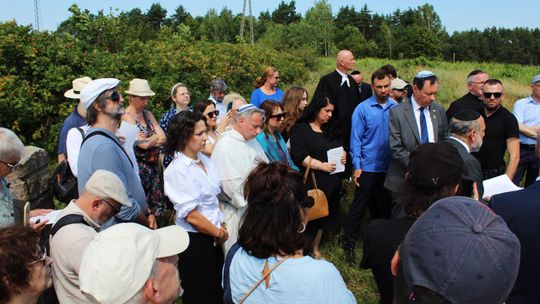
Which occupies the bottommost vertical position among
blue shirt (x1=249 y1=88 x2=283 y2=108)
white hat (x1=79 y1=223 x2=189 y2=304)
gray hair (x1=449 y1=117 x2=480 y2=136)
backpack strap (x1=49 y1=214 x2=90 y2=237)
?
backpack strap (x1=49 y1=214 x2=90 y2=237)

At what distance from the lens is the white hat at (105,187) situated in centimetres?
252

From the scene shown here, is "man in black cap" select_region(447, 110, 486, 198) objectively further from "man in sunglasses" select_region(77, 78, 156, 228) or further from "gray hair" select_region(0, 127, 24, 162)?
"gray hair" select_region(0, 127, 24, 162)

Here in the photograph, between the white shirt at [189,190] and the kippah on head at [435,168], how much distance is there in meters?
1.68

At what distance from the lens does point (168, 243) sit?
1.80 metres

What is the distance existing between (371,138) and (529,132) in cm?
224

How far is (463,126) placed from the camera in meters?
3.43

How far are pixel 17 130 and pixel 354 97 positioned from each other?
637 centimetres

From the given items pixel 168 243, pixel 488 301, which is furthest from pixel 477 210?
pixel 168 243

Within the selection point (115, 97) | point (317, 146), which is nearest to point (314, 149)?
point (317, 146)

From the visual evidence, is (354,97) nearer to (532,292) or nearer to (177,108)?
(177,108)

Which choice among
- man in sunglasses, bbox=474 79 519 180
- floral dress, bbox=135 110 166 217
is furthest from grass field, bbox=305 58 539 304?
floral dress, bbox=135 110 166 217

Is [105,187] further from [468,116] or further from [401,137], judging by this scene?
[401,137]

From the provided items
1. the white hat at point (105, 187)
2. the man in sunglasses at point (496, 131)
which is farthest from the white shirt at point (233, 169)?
the man in sunglasses at point (496, 131)

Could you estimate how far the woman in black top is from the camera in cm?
486
